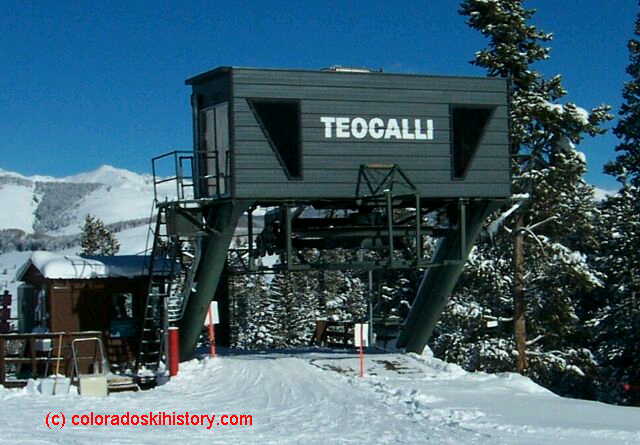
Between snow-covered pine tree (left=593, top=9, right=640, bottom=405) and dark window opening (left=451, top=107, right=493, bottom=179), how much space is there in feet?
43.7

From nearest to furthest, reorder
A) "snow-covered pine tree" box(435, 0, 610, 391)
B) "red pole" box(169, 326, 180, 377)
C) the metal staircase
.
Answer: "red pole" box(169, 326, 180, 377) → the metal staircase → "snow-covered pine tree" box(435, 0, 610, 391)

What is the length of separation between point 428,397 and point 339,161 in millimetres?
7435

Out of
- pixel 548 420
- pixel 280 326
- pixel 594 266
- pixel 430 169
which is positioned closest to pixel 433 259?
pixel 430 169

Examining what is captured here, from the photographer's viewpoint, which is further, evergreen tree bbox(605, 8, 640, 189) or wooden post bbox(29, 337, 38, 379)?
evergreen tree bbox(605, 8, 640, 189)

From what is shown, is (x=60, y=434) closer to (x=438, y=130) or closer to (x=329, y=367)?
(x=329, y=367)

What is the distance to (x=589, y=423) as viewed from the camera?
15906mm

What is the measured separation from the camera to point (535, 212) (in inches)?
1304

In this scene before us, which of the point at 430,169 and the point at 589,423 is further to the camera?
the point at 430,169

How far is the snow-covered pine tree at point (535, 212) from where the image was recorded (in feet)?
105

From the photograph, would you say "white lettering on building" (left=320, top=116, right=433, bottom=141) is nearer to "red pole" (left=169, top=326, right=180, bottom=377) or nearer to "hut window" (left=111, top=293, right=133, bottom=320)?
"red pole" (left=169, top=326, right=180, bottom=377)

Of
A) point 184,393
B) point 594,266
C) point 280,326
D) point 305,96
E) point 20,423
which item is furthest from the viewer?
point 280,326

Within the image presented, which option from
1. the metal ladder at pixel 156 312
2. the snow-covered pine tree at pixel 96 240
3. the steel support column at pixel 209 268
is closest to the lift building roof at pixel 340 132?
the steel support column at pixel 209 268

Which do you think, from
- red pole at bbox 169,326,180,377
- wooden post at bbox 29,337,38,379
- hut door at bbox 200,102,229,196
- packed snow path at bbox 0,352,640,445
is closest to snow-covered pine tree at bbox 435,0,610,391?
packed snow path at bbox 0,352,640,445

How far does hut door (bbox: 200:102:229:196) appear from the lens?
23.3 metres
